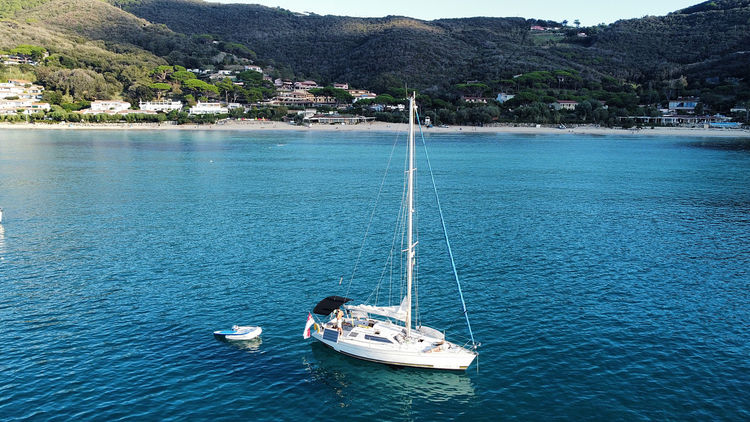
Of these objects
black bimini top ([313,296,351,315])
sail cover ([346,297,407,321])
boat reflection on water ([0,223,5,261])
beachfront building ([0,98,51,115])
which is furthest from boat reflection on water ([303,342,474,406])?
beachfront building ([0,98,51,115])

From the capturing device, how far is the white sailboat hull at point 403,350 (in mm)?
27469

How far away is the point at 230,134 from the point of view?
18075 centimetres

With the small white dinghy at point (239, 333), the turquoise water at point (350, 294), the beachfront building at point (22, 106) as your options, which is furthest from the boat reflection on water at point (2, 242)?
the beachfront building at point (22, 106)

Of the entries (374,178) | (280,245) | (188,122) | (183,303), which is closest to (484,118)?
(188,122)

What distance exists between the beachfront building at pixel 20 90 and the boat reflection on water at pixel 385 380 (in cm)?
20415

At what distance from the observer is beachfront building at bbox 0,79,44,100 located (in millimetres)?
190750

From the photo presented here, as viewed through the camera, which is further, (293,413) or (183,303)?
(183,303)

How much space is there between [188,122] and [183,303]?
175m

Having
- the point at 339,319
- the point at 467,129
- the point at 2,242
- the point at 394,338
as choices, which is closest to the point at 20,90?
the point at 467,129

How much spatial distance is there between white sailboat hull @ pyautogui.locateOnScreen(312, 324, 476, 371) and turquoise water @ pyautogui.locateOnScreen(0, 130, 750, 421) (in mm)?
692

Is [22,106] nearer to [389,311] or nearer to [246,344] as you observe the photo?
[246,344]

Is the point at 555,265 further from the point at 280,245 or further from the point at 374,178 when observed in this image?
the point at 374,178

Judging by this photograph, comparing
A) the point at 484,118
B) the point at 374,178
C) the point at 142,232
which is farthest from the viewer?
the point at 484,118

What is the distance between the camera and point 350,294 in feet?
124
